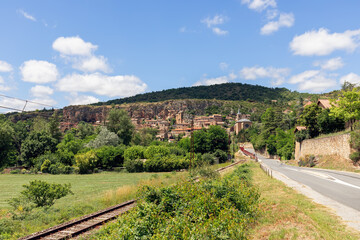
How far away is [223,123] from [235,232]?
186 meters

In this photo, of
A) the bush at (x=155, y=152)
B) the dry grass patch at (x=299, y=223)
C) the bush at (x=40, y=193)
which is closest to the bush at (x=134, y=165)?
the bush at (x=155, y=152)

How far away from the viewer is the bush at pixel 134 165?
52.6 meters

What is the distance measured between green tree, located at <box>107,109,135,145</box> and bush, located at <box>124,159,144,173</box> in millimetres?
24443

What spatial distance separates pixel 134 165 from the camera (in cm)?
5256

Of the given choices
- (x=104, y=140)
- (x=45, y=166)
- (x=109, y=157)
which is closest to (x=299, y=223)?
(x=109, y=157)

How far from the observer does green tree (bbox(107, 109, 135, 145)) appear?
7675 cm

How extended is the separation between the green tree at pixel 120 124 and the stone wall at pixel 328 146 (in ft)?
165

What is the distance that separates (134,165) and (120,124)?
89.5 ft

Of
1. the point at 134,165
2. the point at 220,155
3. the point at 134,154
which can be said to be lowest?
the point at 134,165

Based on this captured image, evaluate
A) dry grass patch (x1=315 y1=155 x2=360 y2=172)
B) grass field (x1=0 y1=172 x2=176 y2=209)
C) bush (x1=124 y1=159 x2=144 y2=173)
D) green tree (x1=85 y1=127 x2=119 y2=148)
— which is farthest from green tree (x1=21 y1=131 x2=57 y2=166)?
dry grass patch (x1=315 y1=155 x2=360 y2=172)

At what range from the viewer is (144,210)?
28.1 feet

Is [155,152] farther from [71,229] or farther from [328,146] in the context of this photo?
[71,229]

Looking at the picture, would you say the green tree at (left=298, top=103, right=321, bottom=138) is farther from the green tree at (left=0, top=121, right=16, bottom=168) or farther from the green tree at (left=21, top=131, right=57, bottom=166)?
the green tree at (left=0, top=121, right=16, bottom=168)

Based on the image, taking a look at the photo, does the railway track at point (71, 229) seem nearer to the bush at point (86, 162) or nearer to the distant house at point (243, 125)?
the bush at point (86, 162)
